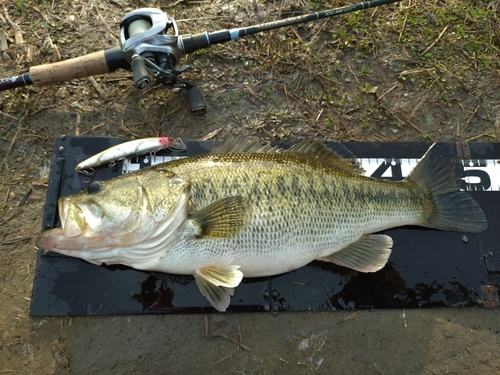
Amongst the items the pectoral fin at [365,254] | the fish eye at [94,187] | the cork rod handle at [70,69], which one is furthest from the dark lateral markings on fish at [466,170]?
the cork rod handle at [70,69]

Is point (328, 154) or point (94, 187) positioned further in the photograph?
point (328, 154)

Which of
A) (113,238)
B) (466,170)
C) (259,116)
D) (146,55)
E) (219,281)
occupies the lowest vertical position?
(219,281)

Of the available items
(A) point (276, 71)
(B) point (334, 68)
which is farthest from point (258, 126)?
(B) point (334, 68)

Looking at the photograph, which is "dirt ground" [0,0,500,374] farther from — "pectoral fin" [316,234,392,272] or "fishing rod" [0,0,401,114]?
"pectoral fin" [316,234,392,272]

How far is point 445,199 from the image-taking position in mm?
2840

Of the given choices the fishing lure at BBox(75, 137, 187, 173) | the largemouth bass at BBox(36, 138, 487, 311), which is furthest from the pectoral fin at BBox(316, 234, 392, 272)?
the fishing lure at BBox(75, 137, 187, 173)

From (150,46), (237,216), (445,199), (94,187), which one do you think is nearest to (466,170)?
(445,199)

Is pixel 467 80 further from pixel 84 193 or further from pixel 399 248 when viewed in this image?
pixel 84 193

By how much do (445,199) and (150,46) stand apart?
258 cm

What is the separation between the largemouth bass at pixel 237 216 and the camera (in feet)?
7.58

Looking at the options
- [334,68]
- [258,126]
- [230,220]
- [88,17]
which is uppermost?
[88,17]

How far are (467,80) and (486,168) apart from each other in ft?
3.10

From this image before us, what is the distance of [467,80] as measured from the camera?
3568mm

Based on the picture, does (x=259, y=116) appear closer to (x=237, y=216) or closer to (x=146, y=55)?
(x=146, y=55)
